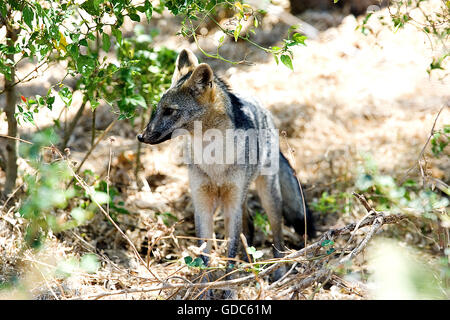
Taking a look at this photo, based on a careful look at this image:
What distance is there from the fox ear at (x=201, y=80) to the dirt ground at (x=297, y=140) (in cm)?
72

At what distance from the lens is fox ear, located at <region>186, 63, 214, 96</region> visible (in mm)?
5316

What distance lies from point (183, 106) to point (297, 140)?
3.78m

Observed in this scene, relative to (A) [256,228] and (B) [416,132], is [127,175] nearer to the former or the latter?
(A) [256,228]

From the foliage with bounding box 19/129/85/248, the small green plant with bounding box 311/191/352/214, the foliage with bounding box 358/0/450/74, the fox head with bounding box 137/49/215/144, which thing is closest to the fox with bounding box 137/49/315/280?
the fox head with bounding box 137/49/215/144

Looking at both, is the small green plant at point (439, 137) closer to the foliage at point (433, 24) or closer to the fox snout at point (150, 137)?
the foliage at point (433, 24)

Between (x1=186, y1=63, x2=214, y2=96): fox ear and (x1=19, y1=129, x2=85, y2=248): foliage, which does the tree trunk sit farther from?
(x1=186, y1=63, x2=214, y2=96): fox ear

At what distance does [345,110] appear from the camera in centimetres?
934

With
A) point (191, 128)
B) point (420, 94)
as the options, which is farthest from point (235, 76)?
point (191, 128)

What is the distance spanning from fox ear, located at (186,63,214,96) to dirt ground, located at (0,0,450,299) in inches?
28.4

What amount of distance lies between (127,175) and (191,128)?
2614mm

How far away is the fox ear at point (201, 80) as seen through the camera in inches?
209

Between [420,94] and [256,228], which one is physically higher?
[420,94]

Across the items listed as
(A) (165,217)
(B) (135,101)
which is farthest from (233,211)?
(B) (135,101)

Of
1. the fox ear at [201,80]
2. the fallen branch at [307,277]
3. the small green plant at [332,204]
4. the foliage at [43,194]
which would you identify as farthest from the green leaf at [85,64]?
the small green plant at [332,204]
